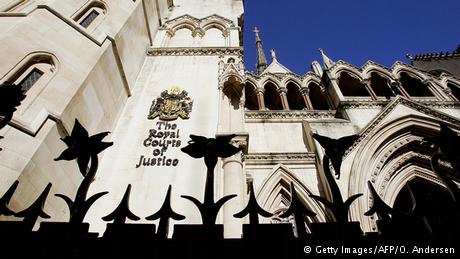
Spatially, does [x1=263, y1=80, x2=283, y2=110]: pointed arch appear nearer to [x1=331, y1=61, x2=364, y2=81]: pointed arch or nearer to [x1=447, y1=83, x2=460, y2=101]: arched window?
[x1=331, y1=61, x2=364, y2=81]: pointed arch

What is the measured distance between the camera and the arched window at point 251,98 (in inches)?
474

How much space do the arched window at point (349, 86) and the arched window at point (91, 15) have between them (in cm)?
1077

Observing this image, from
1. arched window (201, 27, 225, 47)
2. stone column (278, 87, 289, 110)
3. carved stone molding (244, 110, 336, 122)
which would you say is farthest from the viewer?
arched window (201, 27, 225, 47)

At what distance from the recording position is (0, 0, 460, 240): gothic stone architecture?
5.85 meters

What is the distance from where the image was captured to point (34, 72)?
6.23m

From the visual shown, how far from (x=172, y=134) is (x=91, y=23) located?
465cm

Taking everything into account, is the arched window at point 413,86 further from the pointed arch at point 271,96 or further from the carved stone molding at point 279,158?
the carved stone molding at point 279,158

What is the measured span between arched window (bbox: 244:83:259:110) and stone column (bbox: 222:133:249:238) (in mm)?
4745

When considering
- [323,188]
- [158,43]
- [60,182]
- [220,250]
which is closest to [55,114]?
[60,182]

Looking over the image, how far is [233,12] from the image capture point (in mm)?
15867

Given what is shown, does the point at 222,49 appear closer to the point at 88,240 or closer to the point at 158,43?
the point at 158,43

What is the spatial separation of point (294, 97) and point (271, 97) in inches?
44.3

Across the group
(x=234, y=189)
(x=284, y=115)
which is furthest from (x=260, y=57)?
(x=234, y=189)

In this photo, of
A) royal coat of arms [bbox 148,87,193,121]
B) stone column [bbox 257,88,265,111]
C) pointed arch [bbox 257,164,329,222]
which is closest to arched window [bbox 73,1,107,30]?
royal coat of arms [bbox 148,87,193,121]
